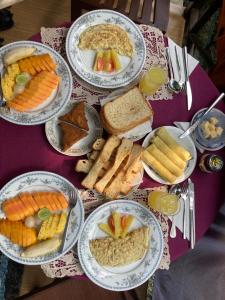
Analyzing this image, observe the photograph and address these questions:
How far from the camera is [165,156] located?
1.54 metres

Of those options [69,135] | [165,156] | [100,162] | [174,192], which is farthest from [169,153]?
[69,135]

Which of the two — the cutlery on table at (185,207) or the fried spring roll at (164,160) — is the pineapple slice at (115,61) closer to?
the fried spring roll at (164,160)

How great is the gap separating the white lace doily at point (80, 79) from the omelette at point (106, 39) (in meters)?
0.08

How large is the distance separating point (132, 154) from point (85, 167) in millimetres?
162

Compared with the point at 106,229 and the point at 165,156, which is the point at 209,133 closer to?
the point at 165,156

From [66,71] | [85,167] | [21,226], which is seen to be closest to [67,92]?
[66,71]

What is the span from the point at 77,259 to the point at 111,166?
0.32 m

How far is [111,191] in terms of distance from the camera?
1.47 metres

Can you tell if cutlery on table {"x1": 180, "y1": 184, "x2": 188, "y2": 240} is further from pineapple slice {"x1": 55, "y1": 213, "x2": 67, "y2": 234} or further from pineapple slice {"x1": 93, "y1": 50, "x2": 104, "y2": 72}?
pineapple slice {"x1": 93, "y1": 50, "x2": 104, "y2": 72}

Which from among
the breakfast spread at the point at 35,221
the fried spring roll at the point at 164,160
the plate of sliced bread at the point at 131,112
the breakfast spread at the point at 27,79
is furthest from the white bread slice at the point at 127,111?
the breakfast spread at the point at 35,221

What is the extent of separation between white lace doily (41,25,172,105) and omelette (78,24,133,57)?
78 mm

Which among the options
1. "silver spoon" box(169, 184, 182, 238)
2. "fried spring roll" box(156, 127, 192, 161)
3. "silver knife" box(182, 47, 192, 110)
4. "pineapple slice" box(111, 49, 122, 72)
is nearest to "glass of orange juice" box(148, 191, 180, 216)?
"silver spoon" box(169, 184, 182, 238)

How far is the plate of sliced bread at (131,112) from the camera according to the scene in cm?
153

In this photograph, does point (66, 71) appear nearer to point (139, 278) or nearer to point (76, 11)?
point (76, 11)
